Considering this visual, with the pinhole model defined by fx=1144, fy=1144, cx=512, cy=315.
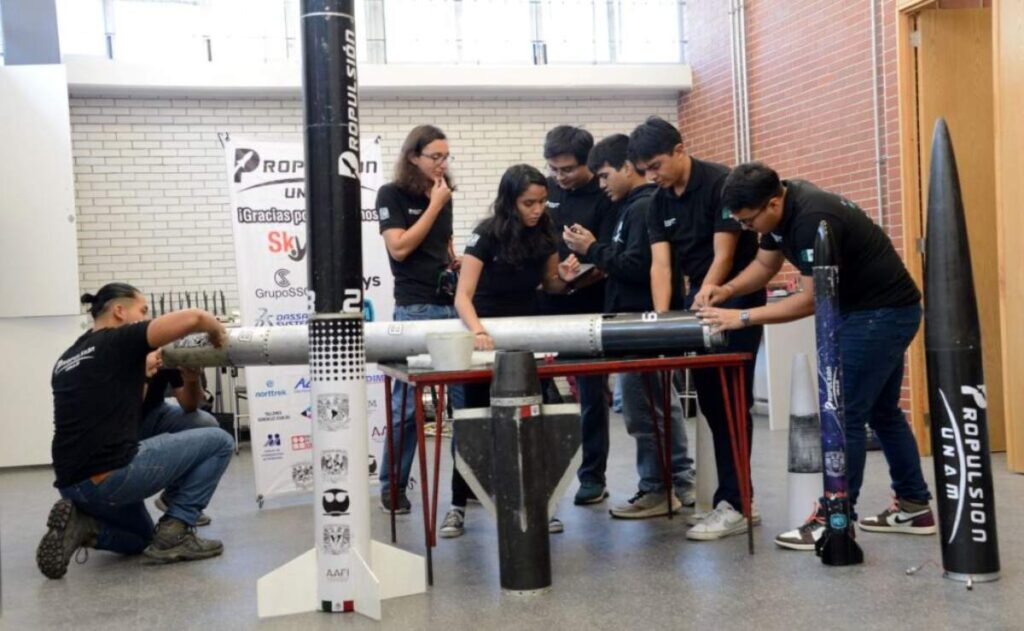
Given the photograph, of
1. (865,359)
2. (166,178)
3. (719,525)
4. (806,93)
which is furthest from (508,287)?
(166,178)

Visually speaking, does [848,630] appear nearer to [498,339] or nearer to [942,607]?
[942,607]

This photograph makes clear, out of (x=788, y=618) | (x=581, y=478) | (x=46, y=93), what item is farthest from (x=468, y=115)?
(x=788, y=618)

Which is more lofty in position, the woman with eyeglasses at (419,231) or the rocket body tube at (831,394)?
the woman with eyeglasses at (419,231)

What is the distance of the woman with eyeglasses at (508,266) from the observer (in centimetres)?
459

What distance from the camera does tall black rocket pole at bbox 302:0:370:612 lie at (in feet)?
11.8

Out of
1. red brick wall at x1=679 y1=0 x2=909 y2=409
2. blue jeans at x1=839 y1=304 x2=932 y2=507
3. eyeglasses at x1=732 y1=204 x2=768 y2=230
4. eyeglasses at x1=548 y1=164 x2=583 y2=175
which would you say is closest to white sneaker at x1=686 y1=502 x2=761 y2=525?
blue jeans at x1=839 y1=304 x2=932 y2=507

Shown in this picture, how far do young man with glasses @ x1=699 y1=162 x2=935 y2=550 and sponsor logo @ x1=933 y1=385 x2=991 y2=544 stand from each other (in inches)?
22.4

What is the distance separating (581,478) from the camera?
5.45 m

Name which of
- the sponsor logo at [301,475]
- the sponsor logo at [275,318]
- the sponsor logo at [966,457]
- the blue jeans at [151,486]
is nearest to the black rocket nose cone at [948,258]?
the sponsor logo at [966,457]

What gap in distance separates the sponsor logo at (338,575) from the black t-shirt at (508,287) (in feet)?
5.18

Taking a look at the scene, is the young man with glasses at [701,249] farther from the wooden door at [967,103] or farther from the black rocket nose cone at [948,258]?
the wooden door at [967,103]

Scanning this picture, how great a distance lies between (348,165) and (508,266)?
137 cm

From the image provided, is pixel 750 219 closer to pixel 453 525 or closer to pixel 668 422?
pixel 668 422

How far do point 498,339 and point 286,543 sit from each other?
4.30 feet
